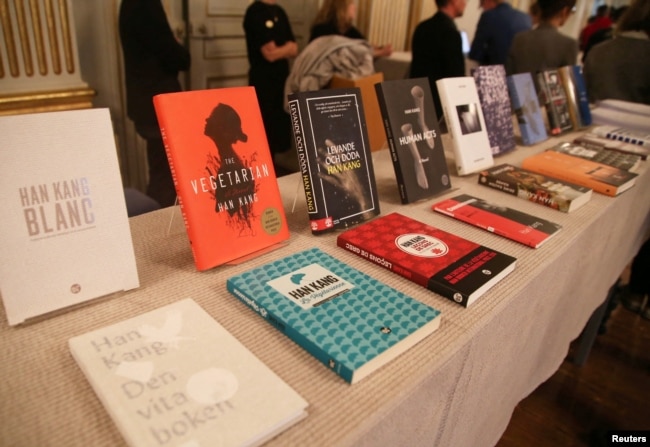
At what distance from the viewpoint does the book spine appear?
0.56m

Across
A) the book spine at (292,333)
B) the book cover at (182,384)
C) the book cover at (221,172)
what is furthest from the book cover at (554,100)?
the book cover at (182,384)

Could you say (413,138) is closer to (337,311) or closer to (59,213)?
(337,311)

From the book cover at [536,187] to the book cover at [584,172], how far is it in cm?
7

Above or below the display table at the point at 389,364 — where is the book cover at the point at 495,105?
above

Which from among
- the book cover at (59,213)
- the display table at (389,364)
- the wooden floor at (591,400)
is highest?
the book cover at (59,213)

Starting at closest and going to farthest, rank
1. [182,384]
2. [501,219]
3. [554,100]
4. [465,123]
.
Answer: [182,384] → [501,219] → [465,123] → [554,100]

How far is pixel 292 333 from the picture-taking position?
0.62 meters

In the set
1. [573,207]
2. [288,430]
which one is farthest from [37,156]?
[573,207]

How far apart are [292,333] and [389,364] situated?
138mm

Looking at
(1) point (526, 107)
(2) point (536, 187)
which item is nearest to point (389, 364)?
(2) point (536, 187)

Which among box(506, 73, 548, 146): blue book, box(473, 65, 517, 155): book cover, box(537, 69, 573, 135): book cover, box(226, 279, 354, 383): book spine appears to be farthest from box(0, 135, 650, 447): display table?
box(537, 69, 573, 135): book cover

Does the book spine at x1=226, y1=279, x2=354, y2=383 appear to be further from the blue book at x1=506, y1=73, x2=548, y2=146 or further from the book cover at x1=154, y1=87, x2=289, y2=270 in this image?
the blue book at x1=506, y1=73, x2=548, y2=146

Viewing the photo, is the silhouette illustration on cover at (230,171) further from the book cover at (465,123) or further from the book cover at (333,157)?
the book cover at (465,123)

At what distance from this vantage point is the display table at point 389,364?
501mm
